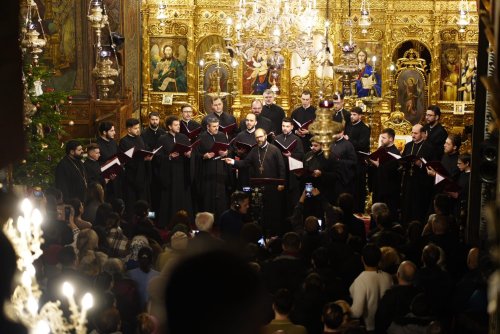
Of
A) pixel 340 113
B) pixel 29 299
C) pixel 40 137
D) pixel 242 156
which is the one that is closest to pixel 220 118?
pixel 242 156

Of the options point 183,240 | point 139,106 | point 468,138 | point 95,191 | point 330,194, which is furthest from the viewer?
point 139,106

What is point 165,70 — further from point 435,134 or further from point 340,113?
point 435,134

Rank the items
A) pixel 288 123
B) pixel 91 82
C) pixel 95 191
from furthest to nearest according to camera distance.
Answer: pixel 91 82
pixel 288 123
pixel 95 191

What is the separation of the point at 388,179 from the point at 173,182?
3.53 meters

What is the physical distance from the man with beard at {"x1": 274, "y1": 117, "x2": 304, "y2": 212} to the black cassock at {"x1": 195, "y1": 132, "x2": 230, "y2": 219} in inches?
38.3

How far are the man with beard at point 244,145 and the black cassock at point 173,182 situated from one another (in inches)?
32.8

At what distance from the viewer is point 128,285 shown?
9523mm

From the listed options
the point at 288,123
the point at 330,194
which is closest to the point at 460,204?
the point at 330,194

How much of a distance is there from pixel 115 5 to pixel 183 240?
13657 mm

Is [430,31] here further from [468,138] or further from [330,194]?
[330,194]

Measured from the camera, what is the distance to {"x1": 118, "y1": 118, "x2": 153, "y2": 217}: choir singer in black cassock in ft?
57.1

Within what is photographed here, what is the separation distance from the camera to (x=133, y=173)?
17.4 metres

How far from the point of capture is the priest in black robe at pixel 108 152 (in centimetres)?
1703

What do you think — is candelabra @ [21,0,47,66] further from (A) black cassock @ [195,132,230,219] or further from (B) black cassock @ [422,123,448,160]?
(B) black cassock @ [422,123,448,160]
